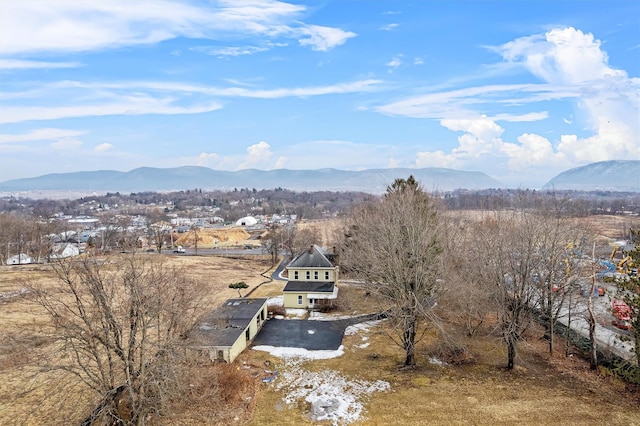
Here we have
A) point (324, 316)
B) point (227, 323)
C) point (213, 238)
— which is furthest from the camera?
point (213, 238)

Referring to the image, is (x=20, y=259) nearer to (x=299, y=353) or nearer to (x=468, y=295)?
(x=299, y=353)

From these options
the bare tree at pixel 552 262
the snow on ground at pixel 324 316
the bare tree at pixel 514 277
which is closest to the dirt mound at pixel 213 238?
the snow on ground at pixel 324 316

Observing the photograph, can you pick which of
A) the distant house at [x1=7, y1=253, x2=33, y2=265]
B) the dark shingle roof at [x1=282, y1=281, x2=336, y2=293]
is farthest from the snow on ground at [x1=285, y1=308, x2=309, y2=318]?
the distant house at [x1=7, y1=253, x2=33, y2=265]

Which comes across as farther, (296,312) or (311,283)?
(311,283)

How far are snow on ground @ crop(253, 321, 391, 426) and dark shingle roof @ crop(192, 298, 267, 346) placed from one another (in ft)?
10.9

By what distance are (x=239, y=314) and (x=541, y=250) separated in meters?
20.0

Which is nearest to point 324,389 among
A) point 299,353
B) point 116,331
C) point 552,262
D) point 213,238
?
point 299,353

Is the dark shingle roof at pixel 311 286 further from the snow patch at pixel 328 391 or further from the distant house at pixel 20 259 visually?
the distant house at pixel 20 259

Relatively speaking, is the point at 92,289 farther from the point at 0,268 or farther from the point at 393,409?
the point at 0,268

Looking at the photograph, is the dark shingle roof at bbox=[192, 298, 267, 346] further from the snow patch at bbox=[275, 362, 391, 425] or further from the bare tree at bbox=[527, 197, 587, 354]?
the bare tree at bbox=[527, 197, 587, 354]

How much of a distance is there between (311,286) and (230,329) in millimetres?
11827

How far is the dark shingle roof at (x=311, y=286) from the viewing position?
34625 millimetres

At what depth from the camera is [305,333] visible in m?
28.1

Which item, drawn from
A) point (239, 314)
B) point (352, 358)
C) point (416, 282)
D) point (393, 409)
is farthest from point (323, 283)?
point (393, 409)
